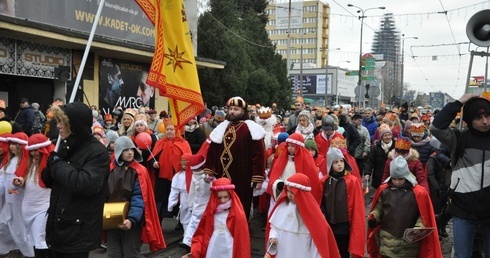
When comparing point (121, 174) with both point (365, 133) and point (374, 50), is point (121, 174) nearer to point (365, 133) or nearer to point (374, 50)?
point (365, 133)

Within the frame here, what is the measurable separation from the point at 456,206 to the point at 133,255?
329 cm

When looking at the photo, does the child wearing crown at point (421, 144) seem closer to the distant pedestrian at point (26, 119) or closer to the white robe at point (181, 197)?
the white robe at point (181, 197)

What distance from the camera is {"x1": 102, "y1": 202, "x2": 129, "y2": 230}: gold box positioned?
5.15 metres

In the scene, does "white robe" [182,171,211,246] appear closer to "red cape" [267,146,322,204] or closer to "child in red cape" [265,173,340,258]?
"red cape" [267,146,322,204]

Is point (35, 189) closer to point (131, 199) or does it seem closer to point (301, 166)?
point (131, 199)

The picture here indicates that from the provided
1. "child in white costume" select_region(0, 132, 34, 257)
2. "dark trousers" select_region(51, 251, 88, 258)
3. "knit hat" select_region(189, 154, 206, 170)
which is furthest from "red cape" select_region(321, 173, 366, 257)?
"child in white costume" select_region(0, 132, 34, 257)

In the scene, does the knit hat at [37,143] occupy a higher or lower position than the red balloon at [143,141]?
higher

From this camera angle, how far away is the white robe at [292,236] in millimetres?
5086

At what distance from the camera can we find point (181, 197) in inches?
308

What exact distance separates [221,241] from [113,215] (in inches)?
45.5

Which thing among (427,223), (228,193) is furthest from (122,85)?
(427,223)

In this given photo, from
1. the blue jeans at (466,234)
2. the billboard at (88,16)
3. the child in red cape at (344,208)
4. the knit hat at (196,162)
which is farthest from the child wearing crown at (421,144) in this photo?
the billboard at (88,16)

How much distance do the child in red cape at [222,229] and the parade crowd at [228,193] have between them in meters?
0.01

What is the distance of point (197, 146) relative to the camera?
9.26 meters
